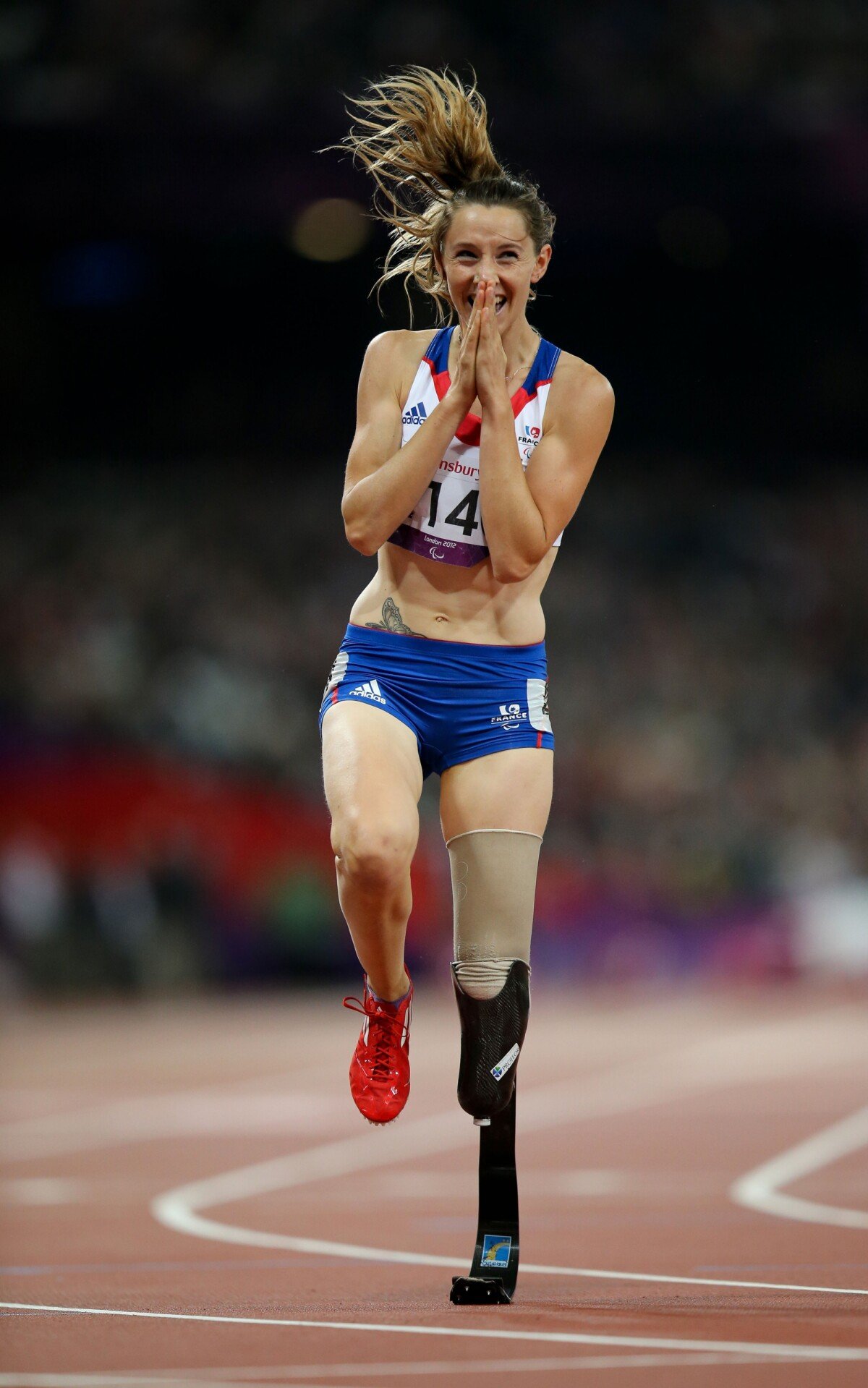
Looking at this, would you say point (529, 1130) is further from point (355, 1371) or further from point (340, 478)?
point (340, 478)

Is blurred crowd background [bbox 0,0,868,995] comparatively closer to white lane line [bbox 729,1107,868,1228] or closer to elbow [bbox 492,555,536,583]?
white lane line [bbox 729,1107,868,1228]

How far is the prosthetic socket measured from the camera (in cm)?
455

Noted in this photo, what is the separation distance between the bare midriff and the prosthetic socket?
1.74 feet

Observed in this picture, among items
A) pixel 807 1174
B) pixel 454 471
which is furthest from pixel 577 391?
pixel 807 1174

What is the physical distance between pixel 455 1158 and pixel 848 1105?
108 inches

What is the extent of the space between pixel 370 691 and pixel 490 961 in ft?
2.45

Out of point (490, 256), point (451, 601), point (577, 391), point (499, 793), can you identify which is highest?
point (490, 256)

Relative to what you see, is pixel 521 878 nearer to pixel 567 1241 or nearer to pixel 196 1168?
pixel 567 1241

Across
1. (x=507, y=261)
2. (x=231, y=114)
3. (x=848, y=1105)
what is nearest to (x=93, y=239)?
(x=231, y=114)

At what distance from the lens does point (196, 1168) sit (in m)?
7.69

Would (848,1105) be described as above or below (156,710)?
below

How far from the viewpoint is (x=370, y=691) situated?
15.4 feet

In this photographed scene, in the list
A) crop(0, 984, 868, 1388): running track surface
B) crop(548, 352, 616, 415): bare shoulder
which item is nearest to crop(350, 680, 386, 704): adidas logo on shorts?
crop(548, 352, 616, 415): bare shoulder

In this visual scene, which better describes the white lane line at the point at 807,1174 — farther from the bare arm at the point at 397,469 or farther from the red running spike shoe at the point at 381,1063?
the bare arm at the point at 397,469
